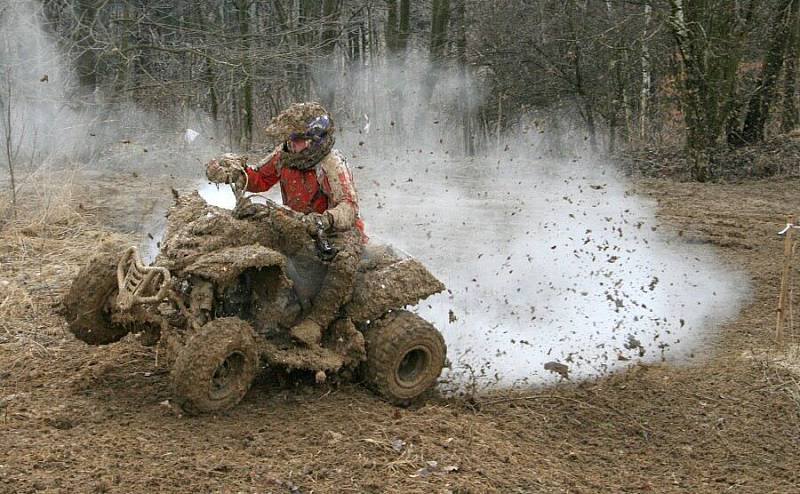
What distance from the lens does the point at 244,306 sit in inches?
227

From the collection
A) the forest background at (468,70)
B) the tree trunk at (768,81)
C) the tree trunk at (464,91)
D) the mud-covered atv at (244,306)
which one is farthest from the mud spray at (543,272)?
the tree trunk at (464,91)

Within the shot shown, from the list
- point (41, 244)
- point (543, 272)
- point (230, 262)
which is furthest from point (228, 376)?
point (41, 244)

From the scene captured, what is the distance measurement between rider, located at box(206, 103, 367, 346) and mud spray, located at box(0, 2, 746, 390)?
706 millimetres

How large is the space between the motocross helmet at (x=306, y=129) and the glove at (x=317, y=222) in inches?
22.7

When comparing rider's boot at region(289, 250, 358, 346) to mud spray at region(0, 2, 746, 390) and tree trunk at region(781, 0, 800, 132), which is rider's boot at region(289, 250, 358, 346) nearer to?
mud spray at region(0, 2, 746, 390)

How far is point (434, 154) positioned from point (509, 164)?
213 cm

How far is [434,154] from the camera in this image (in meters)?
17.3

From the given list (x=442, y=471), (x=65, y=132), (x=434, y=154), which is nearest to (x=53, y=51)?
(x=65, y=132)

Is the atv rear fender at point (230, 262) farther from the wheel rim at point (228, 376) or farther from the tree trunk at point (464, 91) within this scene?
the tree trunk at point (464, 91)

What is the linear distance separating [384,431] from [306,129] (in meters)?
2.23

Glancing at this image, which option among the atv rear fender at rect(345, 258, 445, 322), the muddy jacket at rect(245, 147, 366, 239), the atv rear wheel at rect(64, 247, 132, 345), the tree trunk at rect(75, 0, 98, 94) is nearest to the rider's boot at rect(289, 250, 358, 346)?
the atv rear fender at rect(345, 258, 445, 322)

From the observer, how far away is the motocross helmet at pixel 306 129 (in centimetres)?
617

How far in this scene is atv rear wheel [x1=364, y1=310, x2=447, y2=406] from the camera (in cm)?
591

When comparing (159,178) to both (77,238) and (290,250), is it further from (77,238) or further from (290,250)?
(290,250)
